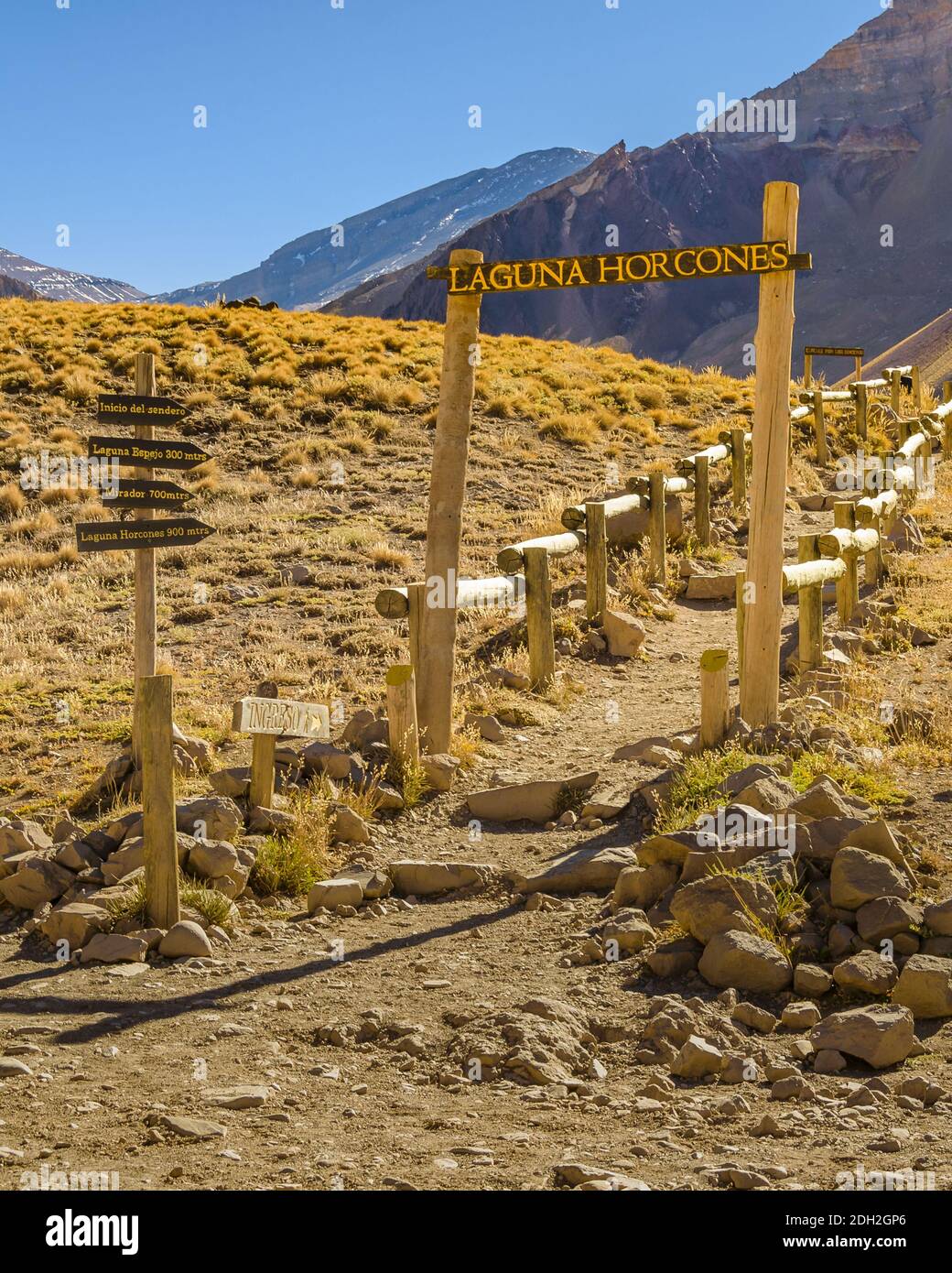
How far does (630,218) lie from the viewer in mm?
178125

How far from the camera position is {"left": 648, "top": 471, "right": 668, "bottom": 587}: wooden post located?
1295 centimetres

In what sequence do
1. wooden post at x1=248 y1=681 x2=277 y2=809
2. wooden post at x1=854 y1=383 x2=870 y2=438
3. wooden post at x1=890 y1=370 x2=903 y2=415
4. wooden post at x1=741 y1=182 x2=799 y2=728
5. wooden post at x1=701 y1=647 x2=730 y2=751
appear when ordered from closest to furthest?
wooden post at x1=248 y1=681 x2=277 y2=809 → wooden post at x1=701 y1=647 x2=730 y2=751 → wooden post at x1=741 y1=182 x2=799 y2=728 → wooden post at x1=854 y1=383 x2=870 y2=438 → wooden post at x1=890 y1=370 x2=903 y2=415

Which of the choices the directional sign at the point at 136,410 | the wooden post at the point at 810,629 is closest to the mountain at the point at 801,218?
the wooden post at the point at 810,629

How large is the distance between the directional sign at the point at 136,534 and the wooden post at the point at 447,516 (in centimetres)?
151

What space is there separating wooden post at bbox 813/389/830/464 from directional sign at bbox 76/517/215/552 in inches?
518

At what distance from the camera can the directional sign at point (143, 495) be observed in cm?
818

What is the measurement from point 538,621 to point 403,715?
2284 mm

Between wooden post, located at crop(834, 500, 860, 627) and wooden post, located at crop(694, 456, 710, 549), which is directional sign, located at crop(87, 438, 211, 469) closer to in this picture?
wooden post, located at crop(834, 500, 860, 627)

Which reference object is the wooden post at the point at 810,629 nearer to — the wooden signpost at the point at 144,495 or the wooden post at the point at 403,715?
the wooden post at the point at 403,715

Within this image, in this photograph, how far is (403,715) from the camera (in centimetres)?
789

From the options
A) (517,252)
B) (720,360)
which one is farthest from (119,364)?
(517,252)

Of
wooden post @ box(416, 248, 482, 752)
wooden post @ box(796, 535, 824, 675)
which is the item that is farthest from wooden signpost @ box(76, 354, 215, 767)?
wooden post @ box(796, 535, 824, 675)

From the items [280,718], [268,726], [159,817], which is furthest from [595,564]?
[159,817]

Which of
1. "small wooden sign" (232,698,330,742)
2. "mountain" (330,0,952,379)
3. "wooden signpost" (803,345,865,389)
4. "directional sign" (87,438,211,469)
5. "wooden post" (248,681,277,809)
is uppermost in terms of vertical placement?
"mountain" (330,0,952,379)
